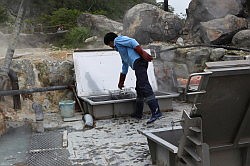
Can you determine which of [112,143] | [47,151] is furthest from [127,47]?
[47,151]

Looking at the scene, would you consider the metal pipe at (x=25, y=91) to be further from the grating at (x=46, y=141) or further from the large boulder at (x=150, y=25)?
the large boulder at (x=150, y=25)

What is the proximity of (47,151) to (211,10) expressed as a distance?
6748 millimetres

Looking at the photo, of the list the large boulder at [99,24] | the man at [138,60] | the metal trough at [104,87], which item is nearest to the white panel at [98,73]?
the metal trough at [104,87]

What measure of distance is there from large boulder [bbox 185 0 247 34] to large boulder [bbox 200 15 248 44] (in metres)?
0.88

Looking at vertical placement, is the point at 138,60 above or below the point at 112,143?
above

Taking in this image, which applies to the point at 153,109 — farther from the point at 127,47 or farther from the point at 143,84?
the point at 127,47

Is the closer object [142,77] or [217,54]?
[142,77]

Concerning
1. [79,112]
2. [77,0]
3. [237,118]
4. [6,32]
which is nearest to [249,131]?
[237,118]

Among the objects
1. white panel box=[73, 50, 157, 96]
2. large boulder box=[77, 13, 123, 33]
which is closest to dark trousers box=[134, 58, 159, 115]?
white panel box=[73, 50, 157, 96]

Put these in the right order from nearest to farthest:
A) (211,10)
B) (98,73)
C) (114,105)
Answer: (114,105) < (98,73) < (211,10)

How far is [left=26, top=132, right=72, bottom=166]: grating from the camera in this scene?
15.4 ft

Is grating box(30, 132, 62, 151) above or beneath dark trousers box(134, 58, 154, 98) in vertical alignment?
beneath

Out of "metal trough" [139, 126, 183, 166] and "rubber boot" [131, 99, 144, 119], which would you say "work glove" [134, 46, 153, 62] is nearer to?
"rubber boot" [131, 99, 144, 119]

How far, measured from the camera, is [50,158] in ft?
15.8
